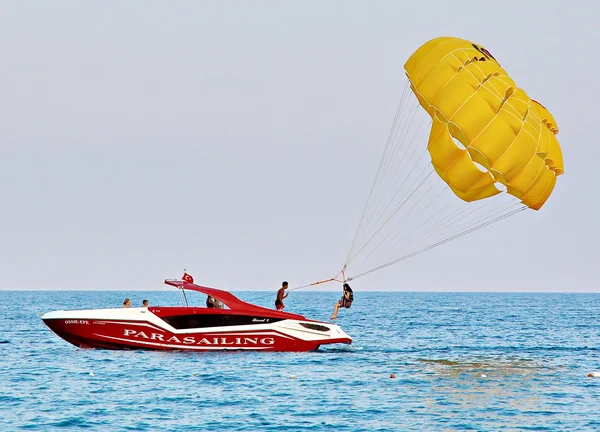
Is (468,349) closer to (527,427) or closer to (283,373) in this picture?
(283,373)

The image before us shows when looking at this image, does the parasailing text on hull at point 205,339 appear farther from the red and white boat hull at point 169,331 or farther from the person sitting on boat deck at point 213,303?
the person sitting on boat deck at point 213,303

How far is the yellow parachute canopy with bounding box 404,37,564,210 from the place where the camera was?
27672mm

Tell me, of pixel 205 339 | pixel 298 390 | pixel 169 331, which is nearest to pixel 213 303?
pixel 205 339

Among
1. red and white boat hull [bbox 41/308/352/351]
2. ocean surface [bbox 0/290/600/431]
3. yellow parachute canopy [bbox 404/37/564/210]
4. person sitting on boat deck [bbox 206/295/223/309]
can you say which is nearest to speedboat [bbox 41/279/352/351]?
red and white boat hull [bbox 41/308/352/351]

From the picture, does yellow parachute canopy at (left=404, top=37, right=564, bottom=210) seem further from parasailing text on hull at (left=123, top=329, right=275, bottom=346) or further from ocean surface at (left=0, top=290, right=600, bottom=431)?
parasailing text on hull at (left=123, top=329, right=275, bottom=346)

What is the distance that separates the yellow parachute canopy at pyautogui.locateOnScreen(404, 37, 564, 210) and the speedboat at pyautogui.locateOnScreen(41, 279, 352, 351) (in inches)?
339

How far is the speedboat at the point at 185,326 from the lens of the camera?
32.8 meters

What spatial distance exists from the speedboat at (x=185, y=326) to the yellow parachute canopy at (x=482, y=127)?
8.62m

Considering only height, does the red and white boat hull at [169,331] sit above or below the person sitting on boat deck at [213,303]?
below

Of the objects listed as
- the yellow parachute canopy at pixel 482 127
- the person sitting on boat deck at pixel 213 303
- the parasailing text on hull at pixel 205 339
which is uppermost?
the yellow parachute canopy at pixel 482 127

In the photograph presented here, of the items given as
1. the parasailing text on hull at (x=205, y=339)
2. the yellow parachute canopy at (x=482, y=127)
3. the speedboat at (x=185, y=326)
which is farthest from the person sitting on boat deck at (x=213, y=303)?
the yellow parachute canopy at (x=482, y=127)

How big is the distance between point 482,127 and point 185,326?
13.0m

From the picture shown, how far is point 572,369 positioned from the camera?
34.9m

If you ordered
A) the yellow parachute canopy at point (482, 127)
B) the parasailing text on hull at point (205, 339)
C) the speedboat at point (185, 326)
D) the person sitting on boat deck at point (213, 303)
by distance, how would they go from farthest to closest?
the person sitting on boat deck at point (213, 303) < the parasailing text on hull at point (205, 339) < the speedboat at point (185, 326) < the yellow parachute canopy at point (482, 127)
